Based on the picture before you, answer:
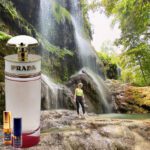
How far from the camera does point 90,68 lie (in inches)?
209

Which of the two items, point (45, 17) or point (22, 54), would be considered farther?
point (45, 17)

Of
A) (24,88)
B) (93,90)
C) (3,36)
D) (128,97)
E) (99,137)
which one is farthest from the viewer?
(128,97)

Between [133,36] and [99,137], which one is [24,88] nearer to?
[99,137]

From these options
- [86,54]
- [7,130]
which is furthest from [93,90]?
[7,130]

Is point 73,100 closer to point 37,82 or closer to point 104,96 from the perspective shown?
point 104,96

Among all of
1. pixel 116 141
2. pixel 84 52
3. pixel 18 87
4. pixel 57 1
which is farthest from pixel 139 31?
pixel 18 87

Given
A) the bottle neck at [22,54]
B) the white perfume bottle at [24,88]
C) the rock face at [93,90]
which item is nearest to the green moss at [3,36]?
the rock face at [93,90]

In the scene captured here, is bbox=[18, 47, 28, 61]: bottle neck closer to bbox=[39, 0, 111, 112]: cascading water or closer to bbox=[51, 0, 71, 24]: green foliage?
bbox=[39, 0, 111, 112]: cascading water

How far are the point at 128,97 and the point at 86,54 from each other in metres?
1.01

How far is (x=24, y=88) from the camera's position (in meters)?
2.33

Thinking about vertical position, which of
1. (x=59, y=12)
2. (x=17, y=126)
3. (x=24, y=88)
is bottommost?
(x=17, y=126)

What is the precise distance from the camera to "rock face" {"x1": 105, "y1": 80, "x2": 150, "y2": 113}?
5.15 metres

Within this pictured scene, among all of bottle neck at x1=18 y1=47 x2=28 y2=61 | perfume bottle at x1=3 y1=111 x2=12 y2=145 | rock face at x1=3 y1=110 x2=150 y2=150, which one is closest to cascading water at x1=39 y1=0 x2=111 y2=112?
rock face at x1=3 y1=110 x2=150 y2=150

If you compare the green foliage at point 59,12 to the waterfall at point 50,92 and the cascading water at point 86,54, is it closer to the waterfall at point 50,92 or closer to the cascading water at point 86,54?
the cascading water at point 86,54
